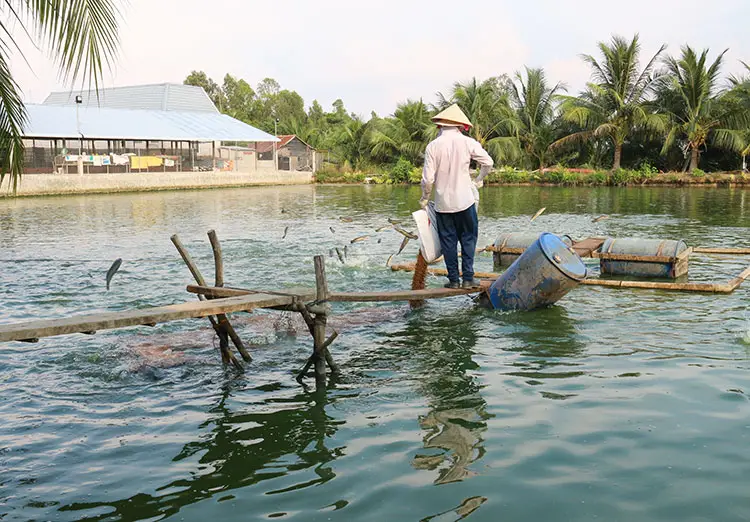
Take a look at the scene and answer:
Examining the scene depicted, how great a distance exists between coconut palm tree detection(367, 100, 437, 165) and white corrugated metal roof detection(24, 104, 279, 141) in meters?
7.63

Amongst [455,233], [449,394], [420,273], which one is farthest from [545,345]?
[420,273]

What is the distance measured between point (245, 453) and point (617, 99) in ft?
135

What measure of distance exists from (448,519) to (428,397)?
2.27 metres

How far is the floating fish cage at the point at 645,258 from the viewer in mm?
12320

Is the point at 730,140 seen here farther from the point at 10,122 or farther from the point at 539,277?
the point at 10,122

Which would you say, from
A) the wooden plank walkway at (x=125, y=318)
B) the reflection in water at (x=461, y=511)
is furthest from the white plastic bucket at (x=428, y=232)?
the reflection in water at (x=461, y=511)

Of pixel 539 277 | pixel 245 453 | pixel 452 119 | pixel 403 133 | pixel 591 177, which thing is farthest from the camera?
pixel 403 133

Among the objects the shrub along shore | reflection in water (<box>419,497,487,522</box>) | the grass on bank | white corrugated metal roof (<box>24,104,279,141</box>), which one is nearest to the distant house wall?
white corrugated metal roof (<box>24,104,279,141</box>)

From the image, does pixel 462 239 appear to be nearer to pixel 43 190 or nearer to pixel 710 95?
pixel 43 190

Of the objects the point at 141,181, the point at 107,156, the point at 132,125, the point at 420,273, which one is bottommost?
the point at 420,273

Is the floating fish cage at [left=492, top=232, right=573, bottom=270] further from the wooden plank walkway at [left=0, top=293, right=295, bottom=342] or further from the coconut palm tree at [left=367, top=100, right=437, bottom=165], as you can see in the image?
the coconut palm tree at [left=367, top=100, right=437, bottom=165]

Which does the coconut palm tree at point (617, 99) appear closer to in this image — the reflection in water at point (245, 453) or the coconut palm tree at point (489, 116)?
the coconut palm tree at point (489, 116)

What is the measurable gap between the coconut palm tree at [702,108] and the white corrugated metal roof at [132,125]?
2640 centimetres

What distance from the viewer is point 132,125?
1854 inches
